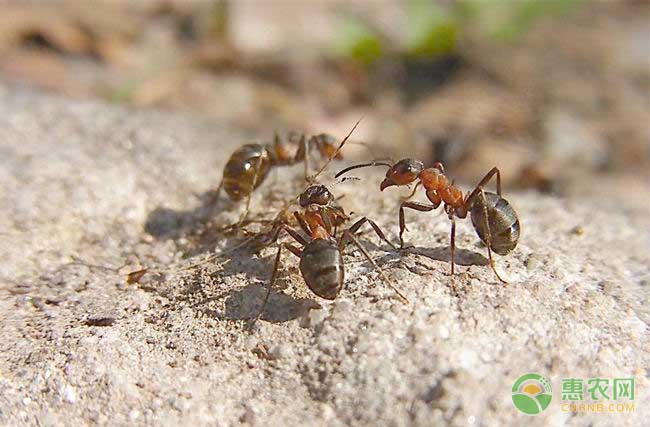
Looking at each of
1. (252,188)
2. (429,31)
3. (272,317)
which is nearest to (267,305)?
(272,317)

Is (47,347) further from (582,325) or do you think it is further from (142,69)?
(142,69)

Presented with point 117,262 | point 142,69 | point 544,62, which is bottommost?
point 117,262

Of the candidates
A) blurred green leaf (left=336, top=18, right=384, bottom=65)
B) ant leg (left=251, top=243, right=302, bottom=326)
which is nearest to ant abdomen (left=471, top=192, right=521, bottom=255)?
ant leg (left=251, top=243, right=302, bottom=326)

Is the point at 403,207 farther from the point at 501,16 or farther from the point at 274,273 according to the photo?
the point at 501,16

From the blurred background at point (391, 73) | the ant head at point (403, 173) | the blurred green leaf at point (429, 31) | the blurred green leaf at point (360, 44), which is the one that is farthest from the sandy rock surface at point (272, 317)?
the blurred green leaf at point (429, 31)

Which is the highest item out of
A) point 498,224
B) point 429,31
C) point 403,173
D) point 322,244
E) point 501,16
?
point 501,16

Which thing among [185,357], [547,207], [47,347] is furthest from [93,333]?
[547,207]
